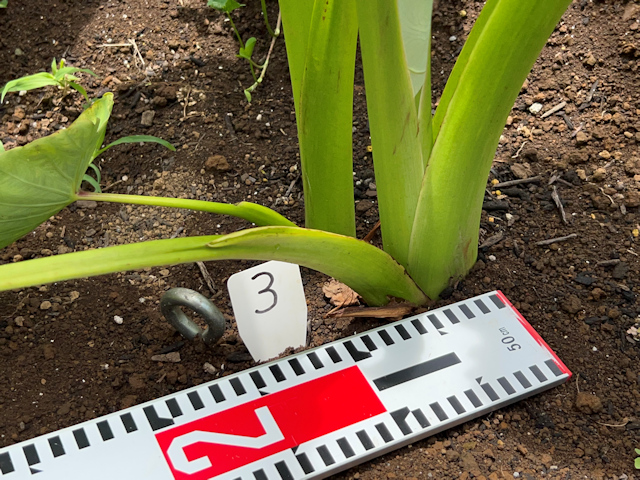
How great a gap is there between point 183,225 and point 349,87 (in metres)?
0.42

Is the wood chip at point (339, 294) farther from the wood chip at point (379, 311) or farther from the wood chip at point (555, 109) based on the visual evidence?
the wood chip at point (555, 109)

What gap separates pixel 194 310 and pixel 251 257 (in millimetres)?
219

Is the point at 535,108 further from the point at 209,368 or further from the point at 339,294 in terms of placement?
the point at 209,368

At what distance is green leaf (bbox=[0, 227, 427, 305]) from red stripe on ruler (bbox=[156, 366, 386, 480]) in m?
0.14

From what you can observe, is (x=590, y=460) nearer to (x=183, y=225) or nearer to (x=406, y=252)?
(x=406, y=252)

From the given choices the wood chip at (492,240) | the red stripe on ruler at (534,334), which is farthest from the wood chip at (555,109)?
the red stripe on ruler at (534,334)

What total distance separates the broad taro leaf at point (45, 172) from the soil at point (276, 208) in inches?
12.6

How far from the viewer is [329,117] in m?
0.85

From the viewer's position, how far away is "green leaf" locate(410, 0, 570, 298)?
2.26 feet

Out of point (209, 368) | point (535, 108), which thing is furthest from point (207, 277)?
point (535, 108)

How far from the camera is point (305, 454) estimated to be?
0.78 metres

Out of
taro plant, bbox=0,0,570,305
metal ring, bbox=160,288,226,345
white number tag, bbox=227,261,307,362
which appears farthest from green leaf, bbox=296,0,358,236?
metal ring, bbox=160,288,226,345

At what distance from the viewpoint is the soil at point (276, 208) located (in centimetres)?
85

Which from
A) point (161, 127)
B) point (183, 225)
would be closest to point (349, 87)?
point (183, 225)
